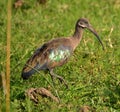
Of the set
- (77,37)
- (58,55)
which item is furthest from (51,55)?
(77,37)

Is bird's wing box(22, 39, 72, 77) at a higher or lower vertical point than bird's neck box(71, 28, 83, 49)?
lower

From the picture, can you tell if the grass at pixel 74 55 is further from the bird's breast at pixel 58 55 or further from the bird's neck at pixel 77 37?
the bird's neck at pixel 77 37

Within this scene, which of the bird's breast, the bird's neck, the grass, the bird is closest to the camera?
the grass

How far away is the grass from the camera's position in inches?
276

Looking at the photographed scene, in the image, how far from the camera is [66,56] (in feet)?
25.4

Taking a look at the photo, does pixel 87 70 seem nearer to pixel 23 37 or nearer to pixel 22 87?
pixel 22 87

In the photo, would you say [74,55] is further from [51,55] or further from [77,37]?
[51,55]

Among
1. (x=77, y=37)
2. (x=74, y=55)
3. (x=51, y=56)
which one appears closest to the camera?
(x=51, y=56)

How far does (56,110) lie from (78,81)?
1565 mm

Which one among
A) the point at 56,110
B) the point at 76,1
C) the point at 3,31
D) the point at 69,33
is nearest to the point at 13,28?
the point at 3,31

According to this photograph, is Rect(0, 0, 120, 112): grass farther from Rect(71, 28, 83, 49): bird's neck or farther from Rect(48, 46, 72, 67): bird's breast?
Rect(71, 28, 83, 49): bird's neck

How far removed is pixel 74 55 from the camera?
886 centimetres

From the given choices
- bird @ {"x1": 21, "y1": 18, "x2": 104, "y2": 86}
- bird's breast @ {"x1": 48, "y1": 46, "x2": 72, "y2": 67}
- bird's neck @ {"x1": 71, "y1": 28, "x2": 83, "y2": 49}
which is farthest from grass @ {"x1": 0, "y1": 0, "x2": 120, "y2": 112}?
bird's neck @ {"x1": 71, "y1": 28, "x2": 83, "y2": 49}

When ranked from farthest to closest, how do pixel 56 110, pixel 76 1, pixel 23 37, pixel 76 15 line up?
1. pixel 76 1
2. pixel 76 15
3. pixel 23 37
4. pixel 56 110
